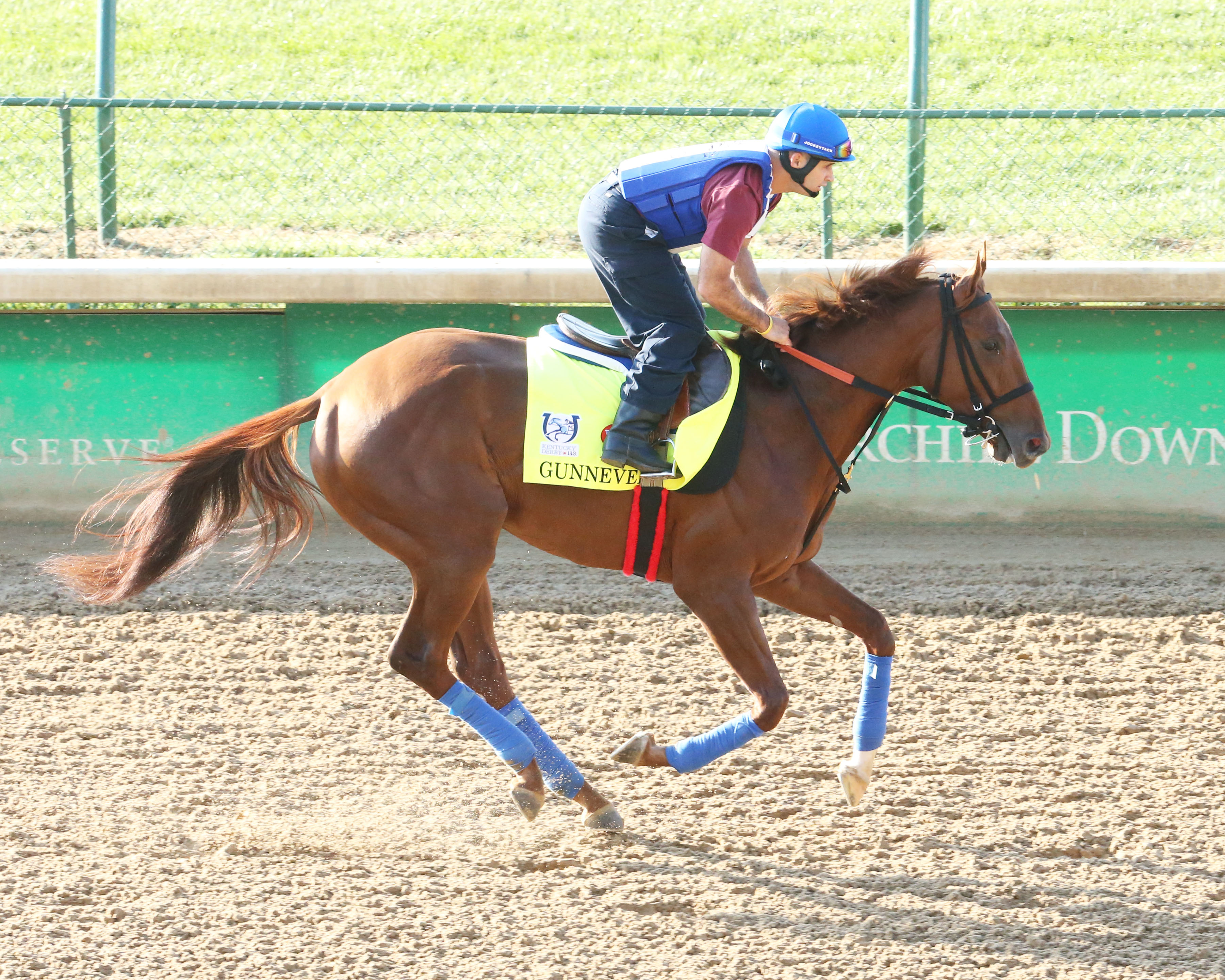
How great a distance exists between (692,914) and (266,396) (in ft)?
14.6

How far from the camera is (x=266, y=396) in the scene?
7180mm

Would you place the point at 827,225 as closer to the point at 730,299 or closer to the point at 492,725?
the point at 730,299

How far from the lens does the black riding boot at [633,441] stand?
13.0 feet

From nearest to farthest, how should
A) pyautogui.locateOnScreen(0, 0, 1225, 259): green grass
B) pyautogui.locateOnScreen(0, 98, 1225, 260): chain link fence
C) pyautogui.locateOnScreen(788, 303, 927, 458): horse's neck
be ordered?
pyautogui.locateOnScreen(788, 303, 927, 458): horse's neck → pyautogui.locateOnScreen(0, 98, 1225, 260): chain link fence → pyautogui.locateOnScreen(0, 0, 1225, 259): green grass

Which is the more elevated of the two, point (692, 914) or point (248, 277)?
point (248, 277)

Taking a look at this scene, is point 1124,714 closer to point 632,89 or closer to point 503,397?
point 503,397

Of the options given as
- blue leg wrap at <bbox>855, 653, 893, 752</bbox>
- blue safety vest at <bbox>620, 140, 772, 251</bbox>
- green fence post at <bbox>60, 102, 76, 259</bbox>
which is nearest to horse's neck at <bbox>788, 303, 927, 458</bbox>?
blue safety vest at <bbox>620, 140, 772, 251</bbox>

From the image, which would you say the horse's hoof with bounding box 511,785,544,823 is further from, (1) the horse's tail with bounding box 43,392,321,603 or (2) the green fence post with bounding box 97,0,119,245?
(2) the green fence post with bounding box 97,0,119,245

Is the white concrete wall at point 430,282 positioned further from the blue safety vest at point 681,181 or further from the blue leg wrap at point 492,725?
the blue leg wrap at point 492,725

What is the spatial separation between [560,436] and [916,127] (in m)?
4.01

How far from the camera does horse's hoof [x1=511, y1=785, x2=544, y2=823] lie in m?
4.09

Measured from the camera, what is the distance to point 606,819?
13.6ft

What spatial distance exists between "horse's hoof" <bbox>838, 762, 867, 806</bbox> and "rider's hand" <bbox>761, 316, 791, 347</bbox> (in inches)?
53.9

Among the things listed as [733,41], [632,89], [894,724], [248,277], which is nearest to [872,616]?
[894,724]
